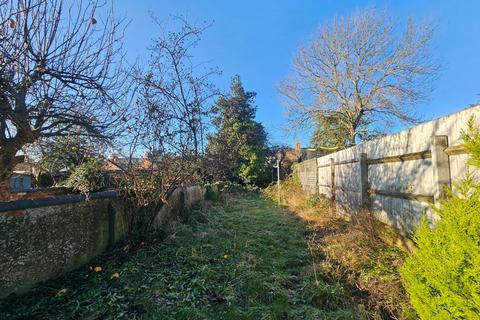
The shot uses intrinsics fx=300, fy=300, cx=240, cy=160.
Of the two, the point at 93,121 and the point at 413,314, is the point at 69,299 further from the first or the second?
the point at 413,314

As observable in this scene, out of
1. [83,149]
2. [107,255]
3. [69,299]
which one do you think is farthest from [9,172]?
[69,299]

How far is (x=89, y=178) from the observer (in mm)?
4828

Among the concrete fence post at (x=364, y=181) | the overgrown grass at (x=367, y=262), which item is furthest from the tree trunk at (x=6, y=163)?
the concrete fence post at (x=364, y=181)

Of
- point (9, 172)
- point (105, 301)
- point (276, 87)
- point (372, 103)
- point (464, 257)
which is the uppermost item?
point (276, 87)

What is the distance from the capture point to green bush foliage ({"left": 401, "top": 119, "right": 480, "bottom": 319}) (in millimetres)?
1821

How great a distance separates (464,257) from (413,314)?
4.12 ft

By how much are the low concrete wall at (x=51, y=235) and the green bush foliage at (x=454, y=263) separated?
3.71m

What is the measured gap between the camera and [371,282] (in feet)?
11.5

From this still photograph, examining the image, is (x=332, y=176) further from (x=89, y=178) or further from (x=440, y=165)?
(x=89, y=178)

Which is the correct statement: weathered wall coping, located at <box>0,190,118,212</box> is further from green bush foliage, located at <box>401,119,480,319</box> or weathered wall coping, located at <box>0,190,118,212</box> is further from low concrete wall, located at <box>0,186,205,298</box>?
green bush foliage, located at <box>401,119,480,319</box>

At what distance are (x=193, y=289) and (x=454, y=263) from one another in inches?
107

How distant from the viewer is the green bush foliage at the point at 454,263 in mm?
1821

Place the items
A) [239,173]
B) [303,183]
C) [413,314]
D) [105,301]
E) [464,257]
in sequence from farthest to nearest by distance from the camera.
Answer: [239,173]
[303,183]
[105,301]
[413,314]
[464,257]

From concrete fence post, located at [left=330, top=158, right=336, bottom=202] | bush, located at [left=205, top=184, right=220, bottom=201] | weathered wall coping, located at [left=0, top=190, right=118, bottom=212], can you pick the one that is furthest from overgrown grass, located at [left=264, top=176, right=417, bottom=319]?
bush, located at [left=205, top=184, right=220, bottom=201]
